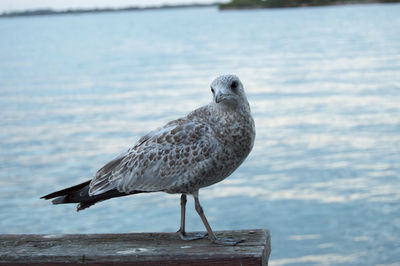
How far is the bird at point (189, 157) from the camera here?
3.89 metres

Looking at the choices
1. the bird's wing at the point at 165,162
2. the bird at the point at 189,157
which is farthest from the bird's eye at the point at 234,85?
the bird's wing at the point at 165,162

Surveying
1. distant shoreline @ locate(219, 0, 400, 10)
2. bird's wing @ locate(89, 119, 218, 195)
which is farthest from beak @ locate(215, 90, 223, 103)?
distant shoreline @ locate(219, 0, 400, 10)

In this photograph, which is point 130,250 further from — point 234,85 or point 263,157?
point 263,157

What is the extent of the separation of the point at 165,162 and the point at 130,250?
708 mm

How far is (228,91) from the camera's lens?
12.4ft

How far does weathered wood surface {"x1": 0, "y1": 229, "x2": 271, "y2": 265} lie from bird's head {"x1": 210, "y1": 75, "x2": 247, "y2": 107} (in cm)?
69

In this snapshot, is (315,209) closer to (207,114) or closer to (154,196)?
(154,196)

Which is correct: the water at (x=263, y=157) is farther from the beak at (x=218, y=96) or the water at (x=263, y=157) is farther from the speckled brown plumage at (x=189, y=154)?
the beak at (x=218, y=96)

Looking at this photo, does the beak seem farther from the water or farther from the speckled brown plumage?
the water

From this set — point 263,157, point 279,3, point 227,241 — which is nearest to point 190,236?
point 227,241

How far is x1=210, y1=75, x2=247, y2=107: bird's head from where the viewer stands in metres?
3.75

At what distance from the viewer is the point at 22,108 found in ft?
88.8

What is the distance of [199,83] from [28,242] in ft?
92.6

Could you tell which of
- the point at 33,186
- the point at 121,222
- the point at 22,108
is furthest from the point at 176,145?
the point at 22,108
